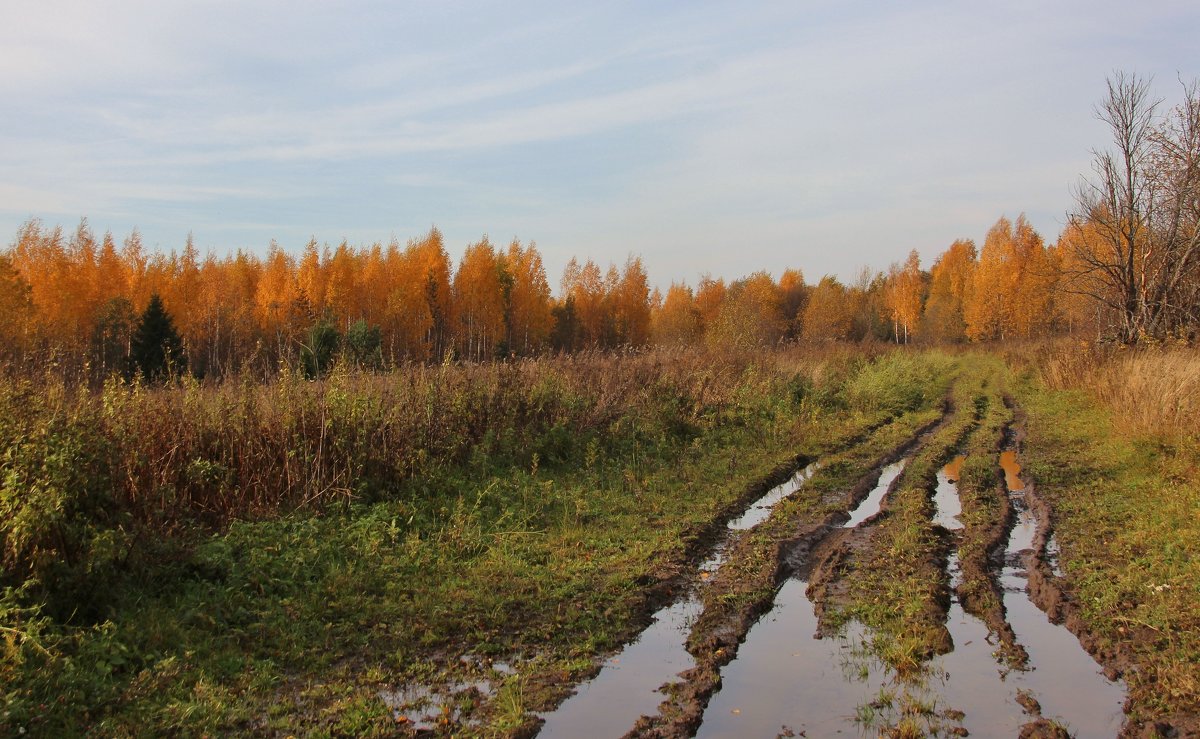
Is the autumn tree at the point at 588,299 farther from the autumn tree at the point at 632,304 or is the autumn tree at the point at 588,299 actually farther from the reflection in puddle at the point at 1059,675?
the reflection in puddle at the point at 1059,675

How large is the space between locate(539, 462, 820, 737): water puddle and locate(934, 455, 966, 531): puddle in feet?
12.7

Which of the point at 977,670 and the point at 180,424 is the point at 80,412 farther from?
the point at 977,670

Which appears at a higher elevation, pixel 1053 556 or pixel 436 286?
pixel 436 286

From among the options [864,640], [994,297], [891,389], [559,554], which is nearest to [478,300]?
[891,389]

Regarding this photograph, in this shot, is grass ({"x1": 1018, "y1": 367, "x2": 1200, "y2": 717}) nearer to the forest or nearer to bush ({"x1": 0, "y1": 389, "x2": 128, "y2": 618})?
the forest

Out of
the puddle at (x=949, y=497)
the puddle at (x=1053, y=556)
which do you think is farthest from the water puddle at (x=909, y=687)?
the puddle at (x=949, y=497)

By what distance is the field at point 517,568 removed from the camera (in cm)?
429

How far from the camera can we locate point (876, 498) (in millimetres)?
9695

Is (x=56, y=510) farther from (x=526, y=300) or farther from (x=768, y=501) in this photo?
(x=526, y=300)

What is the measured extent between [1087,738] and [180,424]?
7.63 m

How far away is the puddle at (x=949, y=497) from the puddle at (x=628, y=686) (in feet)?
13.6

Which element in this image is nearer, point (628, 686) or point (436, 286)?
point (628, 686)

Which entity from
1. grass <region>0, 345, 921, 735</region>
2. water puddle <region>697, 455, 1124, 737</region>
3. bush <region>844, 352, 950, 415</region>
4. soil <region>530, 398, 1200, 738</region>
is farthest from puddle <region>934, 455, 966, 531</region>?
bush <region>844, 352, 950, 415</region>

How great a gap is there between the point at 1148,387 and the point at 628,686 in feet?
37.5
